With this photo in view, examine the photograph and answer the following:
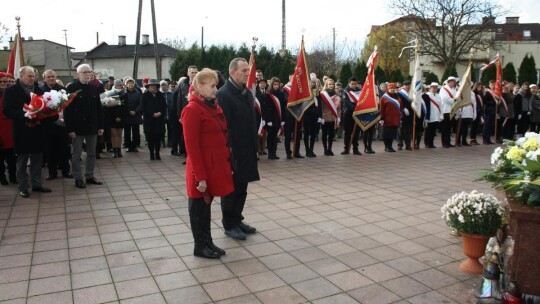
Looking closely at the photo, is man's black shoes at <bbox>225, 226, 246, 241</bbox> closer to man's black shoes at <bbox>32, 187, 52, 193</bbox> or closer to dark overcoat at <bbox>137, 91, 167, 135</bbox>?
man's black shoes at <bbox>32, 187, 52, 193</bbox>

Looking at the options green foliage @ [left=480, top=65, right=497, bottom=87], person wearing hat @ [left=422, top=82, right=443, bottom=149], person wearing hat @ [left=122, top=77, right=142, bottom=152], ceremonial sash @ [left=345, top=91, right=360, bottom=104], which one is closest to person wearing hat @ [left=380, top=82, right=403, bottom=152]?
ceremonial sash @ [left=345, top=91, right=360, bottom=104]

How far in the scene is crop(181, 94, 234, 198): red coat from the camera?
169 inches

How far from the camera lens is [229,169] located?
462cm

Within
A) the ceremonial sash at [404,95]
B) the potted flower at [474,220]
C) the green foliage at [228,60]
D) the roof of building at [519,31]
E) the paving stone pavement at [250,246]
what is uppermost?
the roof of building at [519,31]

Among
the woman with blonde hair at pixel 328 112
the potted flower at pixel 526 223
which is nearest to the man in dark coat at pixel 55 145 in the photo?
the woman with blonde hair at pixel 328 112

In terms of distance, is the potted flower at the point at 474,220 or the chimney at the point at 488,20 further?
the chimney at the point at 488,20

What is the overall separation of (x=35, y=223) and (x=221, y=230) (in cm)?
237

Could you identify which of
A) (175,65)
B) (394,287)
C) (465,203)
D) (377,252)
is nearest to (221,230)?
(377,252)

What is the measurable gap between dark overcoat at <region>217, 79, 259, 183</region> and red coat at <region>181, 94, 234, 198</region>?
0.52 metres

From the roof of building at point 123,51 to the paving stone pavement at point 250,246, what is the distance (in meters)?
53.1

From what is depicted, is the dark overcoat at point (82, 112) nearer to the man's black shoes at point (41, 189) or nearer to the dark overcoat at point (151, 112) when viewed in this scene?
the man's black shoes at point (41, 189)

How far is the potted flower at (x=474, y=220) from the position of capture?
408cm

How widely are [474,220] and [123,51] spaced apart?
61857mm

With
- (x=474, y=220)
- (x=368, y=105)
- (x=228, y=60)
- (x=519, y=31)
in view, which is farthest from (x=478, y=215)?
(x=519, y=31)
